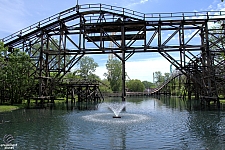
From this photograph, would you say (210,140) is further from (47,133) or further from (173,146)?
(47,133)

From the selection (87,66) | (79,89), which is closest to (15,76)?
(79,89)

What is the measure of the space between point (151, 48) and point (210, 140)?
1997cm

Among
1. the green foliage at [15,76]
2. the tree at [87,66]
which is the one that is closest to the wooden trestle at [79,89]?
the green foliage at [15,76]

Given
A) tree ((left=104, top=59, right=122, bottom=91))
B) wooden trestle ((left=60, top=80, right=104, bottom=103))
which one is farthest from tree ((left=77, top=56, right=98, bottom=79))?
wooden trestle ((left=60, top=80, right=104, bottom=103))

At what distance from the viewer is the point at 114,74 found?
8725cm

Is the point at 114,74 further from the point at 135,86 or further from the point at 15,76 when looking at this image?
the point at 15,76

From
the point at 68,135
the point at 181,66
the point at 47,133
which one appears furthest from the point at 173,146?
the point at 181,66

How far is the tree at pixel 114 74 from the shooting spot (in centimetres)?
8431

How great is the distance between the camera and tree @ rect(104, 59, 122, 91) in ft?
277

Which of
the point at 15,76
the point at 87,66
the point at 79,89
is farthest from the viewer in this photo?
the point at 87,66

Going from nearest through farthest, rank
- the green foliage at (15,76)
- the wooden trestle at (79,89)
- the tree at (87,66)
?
the green foliage at (15,76)
the wooden trestle at (79,89)
the tree at (87,66)

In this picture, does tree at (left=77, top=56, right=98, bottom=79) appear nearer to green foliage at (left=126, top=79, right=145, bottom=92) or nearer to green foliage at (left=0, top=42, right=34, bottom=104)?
green foliage at (left=126, top=79, right=145, bottom=92)

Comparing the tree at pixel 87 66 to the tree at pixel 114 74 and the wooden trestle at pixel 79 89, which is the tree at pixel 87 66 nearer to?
the tree at pixel 114 74

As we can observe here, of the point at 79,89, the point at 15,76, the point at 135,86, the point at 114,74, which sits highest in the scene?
the point at 114,74
